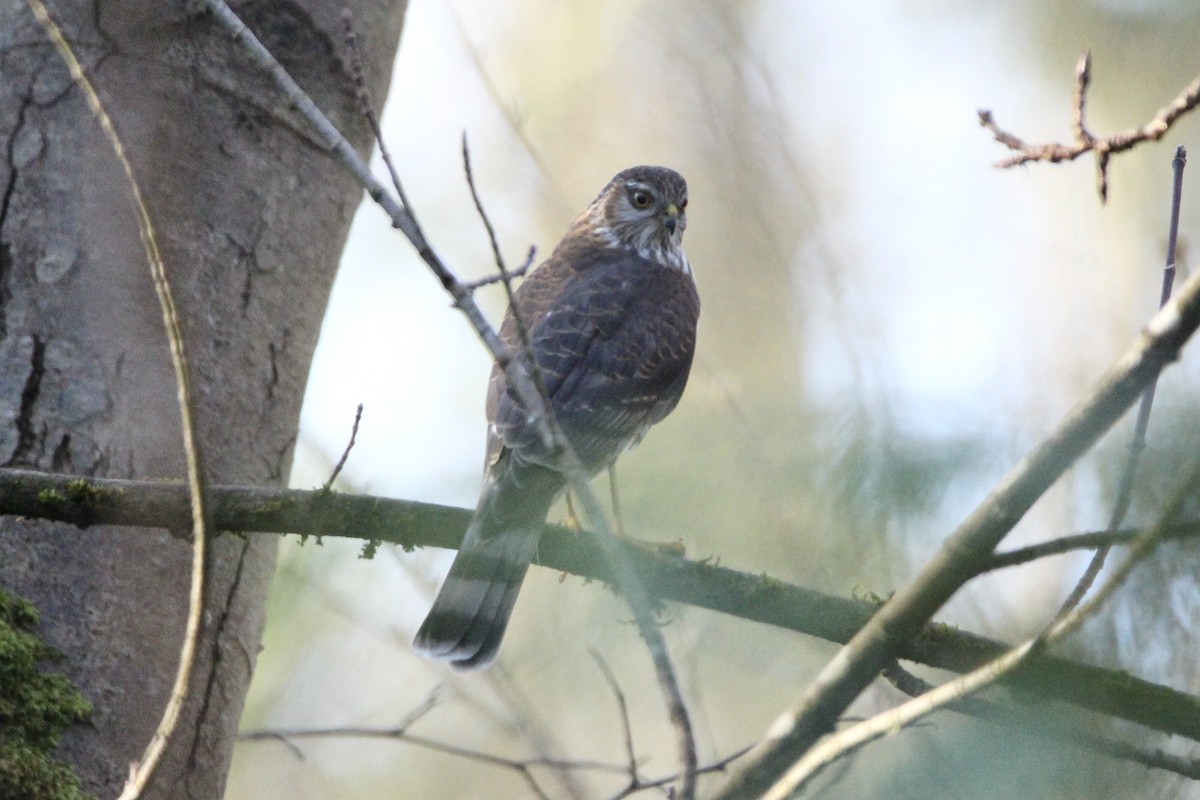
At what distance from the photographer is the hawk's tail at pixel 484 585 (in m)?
3.64

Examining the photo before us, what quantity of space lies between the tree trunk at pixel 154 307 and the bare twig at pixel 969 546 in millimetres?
1843

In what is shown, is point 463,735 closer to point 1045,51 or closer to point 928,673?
point 928,673

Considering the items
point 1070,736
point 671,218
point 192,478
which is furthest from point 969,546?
point 671,218

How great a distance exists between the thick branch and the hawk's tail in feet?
2.02

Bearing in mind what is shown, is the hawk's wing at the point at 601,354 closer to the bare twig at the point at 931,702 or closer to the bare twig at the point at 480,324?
the bare twig at the point at 480,324

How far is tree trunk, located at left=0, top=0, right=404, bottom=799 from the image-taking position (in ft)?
9.98

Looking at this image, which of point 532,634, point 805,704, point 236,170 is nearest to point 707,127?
point 532,634

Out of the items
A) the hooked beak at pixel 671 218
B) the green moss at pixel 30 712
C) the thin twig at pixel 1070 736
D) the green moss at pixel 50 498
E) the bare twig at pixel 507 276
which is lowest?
the thin twig at pixel 1070 736


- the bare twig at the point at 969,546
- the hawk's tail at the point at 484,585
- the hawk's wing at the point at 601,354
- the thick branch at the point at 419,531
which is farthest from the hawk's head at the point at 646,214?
the bare twig at the point at 969,546

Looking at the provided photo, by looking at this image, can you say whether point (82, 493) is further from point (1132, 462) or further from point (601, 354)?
point (601, 354)

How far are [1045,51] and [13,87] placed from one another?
223 inches

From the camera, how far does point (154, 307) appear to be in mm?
3367

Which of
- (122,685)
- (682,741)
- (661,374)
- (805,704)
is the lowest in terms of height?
(682,741)

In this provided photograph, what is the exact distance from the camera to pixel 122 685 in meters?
3.00
